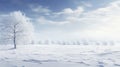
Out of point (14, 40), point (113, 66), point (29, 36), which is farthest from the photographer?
point (29, 36)

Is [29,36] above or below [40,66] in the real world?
above

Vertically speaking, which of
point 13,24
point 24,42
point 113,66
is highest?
point 13,24

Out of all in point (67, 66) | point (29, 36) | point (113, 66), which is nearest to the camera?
point (113, 66)

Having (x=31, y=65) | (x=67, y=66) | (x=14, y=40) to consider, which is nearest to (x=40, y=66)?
(x=31, y=65)

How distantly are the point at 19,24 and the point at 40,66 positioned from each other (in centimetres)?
3318

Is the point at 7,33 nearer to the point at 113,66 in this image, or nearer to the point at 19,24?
the point at 19,24

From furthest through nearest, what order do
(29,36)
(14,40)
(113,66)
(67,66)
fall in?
(29,36) → (14,40) → (67,66) → (113,66)

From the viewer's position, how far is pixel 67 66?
1295 cm

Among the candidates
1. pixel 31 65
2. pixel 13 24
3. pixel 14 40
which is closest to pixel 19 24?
pixel 13 24

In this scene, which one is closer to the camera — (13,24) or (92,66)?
(92,66)

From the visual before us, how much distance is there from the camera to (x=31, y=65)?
43.9 ft

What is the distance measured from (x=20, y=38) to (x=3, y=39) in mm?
4003

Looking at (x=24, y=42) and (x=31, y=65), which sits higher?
(x=24, y=42)

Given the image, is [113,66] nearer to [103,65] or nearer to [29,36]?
[103,65]
